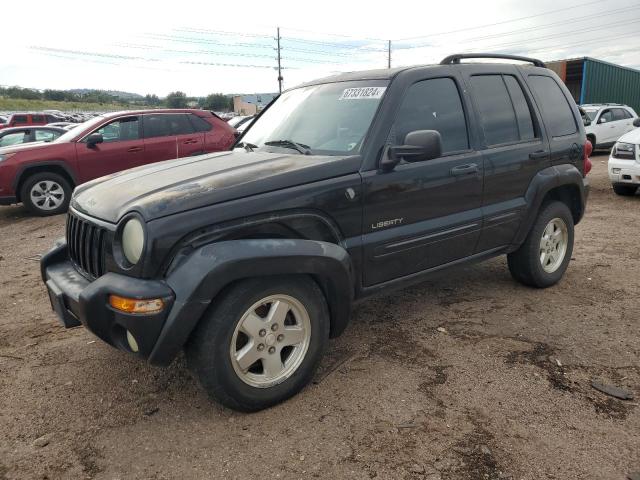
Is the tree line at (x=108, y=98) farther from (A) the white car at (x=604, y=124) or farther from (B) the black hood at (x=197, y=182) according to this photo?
(B) the black hood at (x=197, y=182)

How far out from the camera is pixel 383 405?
2846mm

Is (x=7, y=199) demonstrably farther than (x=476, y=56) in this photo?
Yes

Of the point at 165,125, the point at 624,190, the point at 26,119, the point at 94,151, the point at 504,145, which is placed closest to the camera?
the point at 504,145

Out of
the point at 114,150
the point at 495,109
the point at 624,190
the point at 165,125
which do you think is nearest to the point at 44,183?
the point at 114,150

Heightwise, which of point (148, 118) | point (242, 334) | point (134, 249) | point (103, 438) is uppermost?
point (148, 118)

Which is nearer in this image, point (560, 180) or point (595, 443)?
point (595, 443)

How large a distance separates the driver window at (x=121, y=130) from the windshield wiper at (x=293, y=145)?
6154mm

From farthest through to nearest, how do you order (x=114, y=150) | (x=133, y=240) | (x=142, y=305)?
(x=114, y=150)
(x=133, y=240)
(x=142, y=305)

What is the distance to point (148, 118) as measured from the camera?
30.1 ft

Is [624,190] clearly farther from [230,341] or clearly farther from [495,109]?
[230,341]

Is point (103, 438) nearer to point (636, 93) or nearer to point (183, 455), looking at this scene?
point (183, 455)

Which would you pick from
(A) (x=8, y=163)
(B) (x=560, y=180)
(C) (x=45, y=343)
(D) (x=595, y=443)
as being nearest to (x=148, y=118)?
(A) (x=8, y=163)

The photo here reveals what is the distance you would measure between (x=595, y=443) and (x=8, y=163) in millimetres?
8804

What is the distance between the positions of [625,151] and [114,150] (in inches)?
351
